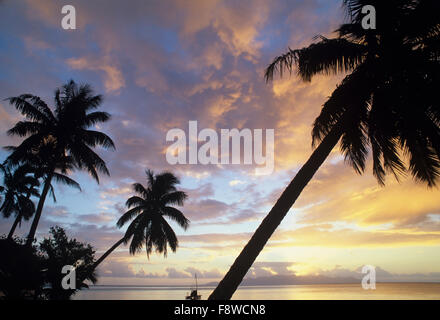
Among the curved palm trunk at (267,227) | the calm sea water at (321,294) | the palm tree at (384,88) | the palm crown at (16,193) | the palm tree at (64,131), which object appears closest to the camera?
the curved palm trunk at (267,227)

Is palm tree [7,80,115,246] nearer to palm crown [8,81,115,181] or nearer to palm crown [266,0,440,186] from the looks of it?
palm crown [8,81,115,181]

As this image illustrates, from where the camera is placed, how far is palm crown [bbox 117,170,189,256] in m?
24.1

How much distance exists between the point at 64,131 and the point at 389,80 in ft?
53.3

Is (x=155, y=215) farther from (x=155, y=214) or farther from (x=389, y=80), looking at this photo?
(x=389, y=80)

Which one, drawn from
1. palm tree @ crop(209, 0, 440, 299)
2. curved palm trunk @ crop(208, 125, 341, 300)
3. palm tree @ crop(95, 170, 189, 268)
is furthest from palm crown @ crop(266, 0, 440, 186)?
palm tree @ crop(95, 170, 189, 268)

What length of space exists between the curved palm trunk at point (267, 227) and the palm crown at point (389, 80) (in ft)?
2.95

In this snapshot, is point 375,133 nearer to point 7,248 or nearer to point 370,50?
point 370,50

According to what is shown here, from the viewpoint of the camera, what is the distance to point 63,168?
18000 millimetres

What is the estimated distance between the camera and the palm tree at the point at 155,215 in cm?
2409

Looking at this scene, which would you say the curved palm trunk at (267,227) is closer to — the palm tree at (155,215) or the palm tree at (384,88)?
the palm tree at (384,88)

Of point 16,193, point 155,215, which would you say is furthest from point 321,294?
point 16,193

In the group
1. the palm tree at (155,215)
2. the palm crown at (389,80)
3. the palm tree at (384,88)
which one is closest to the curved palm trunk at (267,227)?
the palm tree at (384,88)
